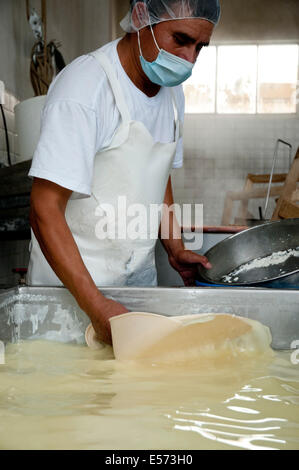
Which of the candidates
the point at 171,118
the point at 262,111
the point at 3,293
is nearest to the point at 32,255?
the point at 3,293

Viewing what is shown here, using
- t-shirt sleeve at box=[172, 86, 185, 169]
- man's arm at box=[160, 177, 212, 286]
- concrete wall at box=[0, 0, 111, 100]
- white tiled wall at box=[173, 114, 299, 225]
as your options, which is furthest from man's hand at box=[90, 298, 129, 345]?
white tiled wall at box=[173, 114, 299, 225]

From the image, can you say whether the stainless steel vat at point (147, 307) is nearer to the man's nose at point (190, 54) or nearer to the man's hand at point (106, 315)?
the man's hand at point (106, 315)

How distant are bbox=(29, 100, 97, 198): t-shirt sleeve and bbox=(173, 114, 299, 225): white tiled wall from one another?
18.5 feet

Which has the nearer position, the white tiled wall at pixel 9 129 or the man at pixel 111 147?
the man at pixel 111 147

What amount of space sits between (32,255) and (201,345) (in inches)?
23.4

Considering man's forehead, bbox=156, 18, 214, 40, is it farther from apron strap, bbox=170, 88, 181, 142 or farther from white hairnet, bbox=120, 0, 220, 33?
apron strap, bbox=170, 88, 181, 142

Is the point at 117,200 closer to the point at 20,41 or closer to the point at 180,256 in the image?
the point at 180,256

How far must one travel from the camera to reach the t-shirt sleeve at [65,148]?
1.00 meters

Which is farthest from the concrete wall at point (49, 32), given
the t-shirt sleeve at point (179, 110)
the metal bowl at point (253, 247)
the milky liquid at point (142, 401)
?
the milky liquid at point (142, 401)

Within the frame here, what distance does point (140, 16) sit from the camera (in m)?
1.14

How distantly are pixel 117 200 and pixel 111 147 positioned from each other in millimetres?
138

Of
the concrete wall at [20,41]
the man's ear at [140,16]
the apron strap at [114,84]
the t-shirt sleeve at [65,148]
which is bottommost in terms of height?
the t-shirt sleeve at [65,148]

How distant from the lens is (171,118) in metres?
1.40
